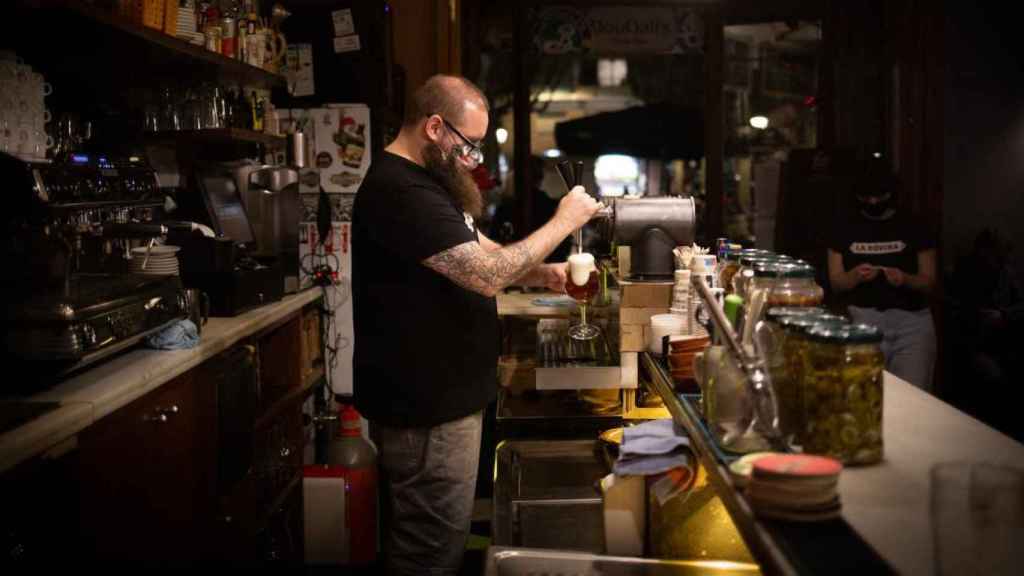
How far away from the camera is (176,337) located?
3.15 m

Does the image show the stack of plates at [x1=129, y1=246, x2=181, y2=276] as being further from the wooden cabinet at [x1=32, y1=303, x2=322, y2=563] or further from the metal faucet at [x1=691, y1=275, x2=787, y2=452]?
the metal faucet at [x1=691, y1=275, x2=787, y2=452]

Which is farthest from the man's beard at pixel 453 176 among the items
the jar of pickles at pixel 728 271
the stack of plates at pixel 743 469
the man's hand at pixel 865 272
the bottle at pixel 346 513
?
the man's hand at pixel 865 272

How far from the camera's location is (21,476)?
208cm

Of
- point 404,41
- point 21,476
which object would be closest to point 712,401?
point 21,476

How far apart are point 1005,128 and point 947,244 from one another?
96 centimetres

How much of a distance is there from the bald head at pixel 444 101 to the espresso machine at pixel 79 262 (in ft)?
3.31

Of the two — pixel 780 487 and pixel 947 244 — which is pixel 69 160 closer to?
pixel 780 487

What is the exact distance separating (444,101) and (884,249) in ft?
10.6

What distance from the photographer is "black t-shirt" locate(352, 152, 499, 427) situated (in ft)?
8.66

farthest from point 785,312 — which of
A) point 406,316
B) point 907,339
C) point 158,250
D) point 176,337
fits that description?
point 907,339

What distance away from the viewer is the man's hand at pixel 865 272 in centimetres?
505

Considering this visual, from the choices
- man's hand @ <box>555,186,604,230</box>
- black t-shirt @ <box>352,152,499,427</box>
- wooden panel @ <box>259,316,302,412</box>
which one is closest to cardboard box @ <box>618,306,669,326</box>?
man's hand @ <box>555,186,604,230</box>

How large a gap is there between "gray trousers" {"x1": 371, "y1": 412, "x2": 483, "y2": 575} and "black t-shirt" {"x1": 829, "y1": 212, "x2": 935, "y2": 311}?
3.08 m

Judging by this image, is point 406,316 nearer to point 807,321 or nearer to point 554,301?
point 807,321
